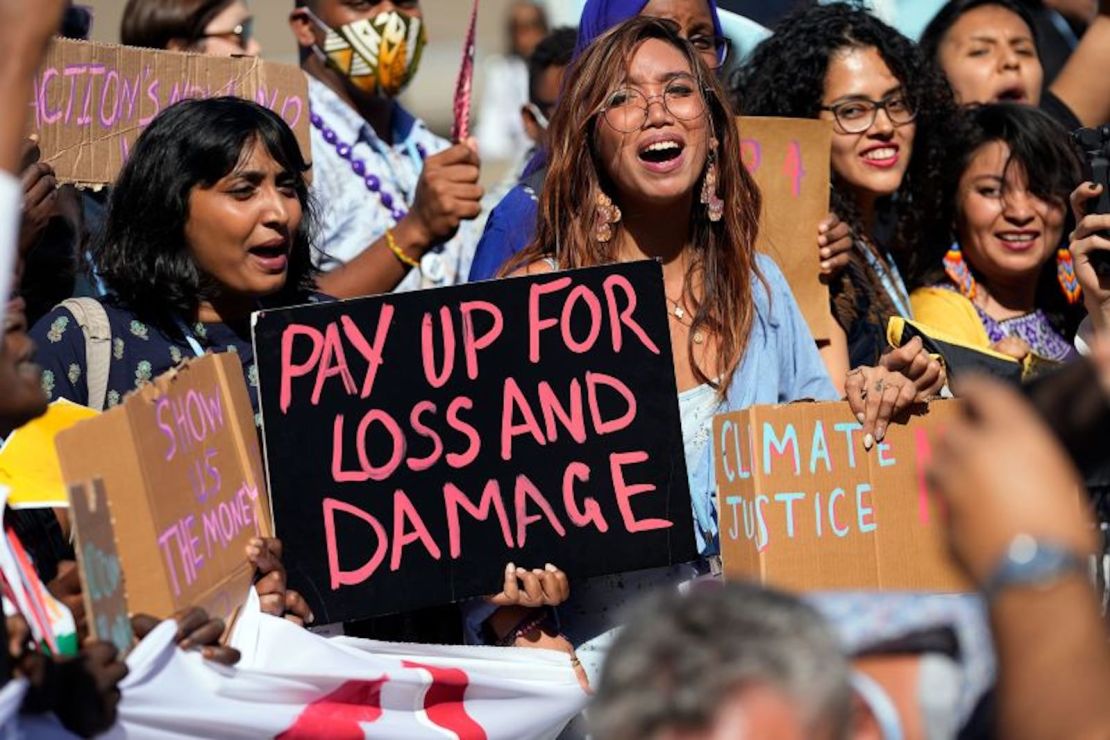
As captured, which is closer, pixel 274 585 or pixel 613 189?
pixel 274 585

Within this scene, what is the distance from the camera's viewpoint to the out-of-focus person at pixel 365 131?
566cm

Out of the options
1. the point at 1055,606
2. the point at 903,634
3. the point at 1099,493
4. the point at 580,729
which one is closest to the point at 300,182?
the point at 580,729

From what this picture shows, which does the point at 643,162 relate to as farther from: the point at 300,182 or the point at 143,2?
the point at 143,2

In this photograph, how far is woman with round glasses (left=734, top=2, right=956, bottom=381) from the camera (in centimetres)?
530

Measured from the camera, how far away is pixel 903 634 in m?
2.32

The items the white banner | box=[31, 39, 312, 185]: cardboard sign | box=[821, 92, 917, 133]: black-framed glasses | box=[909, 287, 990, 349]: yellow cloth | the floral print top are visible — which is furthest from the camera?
box=[821, 92, 917, 133]: black-framed glasses

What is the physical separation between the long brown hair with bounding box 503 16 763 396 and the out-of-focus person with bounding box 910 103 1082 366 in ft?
3.64

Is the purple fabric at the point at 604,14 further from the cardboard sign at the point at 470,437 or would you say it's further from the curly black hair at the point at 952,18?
the curly black hair at the point at 952,18

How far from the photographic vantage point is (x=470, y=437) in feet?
12.8

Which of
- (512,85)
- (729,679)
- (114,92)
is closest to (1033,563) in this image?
(729,679)

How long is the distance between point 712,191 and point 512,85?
6.24 meters

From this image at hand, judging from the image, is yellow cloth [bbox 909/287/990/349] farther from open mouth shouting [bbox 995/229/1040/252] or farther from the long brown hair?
the long brown hair

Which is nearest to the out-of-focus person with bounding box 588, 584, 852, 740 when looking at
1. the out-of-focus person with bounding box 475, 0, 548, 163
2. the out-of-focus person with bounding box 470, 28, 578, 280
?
the out-of-focus person with bounding box 470, 28, 578, 280

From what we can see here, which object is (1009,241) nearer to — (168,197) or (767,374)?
(767,374)
